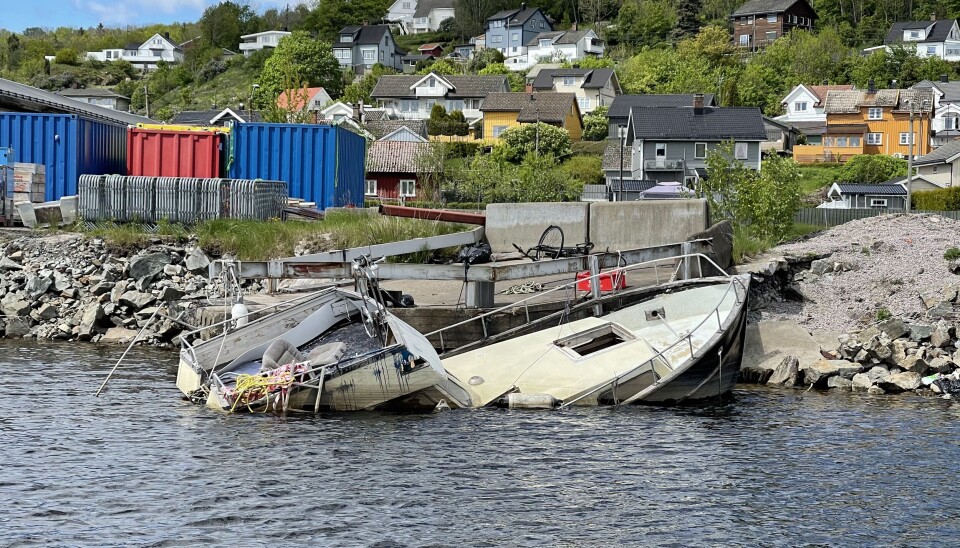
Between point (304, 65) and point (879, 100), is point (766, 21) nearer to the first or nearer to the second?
point (879, 100)

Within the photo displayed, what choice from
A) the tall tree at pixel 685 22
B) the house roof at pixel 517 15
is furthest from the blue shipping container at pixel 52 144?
the house roof at pixel 517 15

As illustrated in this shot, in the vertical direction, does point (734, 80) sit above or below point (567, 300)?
Answer: above

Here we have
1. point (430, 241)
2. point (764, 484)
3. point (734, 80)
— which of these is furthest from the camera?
point (734, 80)

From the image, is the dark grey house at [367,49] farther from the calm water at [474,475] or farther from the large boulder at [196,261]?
the calm water at [474,475]

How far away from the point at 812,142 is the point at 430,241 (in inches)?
3046

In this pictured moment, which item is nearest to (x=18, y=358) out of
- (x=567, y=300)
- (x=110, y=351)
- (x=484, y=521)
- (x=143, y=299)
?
(x=110, y=351)

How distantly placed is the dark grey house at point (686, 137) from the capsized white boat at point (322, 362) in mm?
57648

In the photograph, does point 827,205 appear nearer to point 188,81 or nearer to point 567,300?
point 567,300

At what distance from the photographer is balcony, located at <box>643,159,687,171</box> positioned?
7638 cm

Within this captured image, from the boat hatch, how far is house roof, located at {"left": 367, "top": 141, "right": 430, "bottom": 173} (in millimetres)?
46136

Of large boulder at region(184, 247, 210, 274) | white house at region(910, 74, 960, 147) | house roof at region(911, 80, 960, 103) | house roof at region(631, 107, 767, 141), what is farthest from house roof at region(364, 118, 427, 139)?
large boulder at region(184, 247, 210, 274)

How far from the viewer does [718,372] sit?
19.3m

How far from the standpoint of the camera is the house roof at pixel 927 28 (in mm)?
127562

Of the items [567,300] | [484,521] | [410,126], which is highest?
[410,126]
